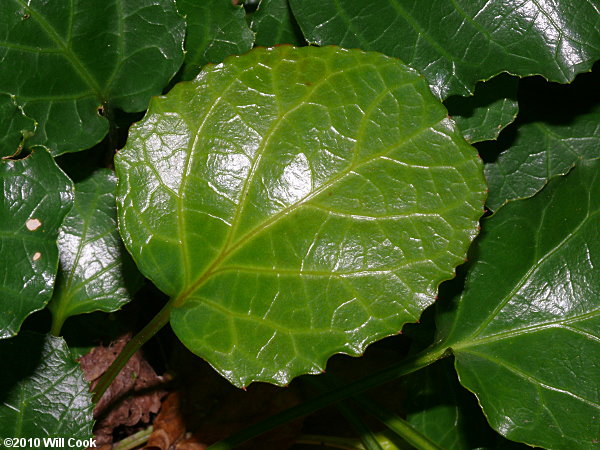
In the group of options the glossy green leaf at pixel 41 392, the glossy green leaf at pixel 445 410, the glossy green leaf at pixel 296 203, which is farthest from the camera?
the glossy green leaf at pixel 445 410

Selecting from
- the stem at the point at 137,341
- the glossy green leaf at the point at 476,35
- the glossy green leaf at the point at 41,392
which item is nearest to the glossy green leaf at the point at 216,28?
the glossy green leaf at the point at 476,35

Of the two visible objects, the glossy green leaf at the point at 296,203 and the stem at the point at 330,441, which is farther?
the stem at the point at 330,441

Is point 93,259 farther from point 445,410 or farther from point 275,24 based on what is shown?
point 445,410

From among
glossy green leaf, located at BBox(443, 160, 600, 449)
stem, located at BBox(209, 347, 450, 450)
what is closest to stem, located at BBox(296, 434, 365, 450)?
stem, located at BBox(209, 347, 450, 450)

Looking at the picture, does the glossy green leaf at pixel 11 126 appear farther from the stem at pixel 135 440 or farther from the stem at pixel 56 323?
the stem at pixel 135 440

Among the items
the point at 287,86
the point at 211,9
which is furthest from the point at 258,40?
the point at 287,86

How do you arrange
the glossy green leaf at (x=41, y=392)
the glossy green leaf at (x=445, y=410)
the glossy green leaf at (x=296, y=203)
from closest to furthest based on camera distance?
1. the glossy green leaf at (x=296, y=203)
2. the glossy green leaf at (x=41, y=392)
3. the glossy green leaf at (x=445, y=410)

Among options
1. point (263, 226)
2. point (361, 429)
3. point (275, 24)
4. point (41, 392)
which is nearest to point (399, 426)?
point (361, 429)

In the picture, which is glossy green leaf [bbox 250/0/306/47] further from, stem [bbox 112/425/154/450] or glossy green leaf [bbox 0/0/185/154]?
stem [bbox 112/425/154/450]
